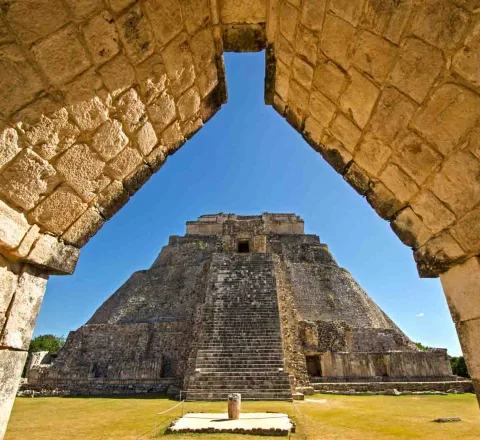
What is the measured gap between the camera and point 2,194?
177cm

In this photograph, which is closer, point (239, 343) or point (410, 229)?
point (410, 229)

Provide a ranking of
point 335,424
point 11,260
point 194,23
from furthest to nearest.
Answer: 1. point 335,424
2. point 194,23
3. point 11,260

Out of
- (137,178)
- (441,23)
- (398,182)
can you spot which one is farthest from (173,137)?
(441,23)

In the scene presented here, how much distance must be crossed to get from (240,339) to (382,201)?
1059 cm

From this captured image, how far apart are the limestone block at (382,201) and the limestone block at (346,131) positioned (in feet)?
1.10

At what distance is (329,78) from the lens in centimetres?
216

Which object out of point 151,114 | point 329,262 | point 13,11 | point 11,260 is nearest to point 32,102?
point 13,11

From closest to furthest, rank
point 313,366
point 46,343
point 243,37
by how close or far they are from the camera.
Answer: point 243,37, point 313,366, point 46,343

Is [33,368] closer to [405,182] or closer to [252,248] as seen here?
[252,248]

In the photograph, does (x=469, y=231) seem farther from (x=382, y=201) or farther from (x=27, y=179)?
(x=27, y=179)

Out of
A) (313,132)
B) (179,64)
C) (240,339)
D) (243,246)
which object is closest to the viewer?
(179,64)

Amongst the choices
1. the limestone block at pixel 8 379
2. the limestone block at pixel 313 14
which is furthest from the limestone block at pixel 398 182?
the limestone block at pixel 8 379

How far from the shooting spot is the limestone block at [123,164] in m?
2.32

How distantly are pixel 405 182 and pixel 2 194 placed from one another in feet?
7.98
